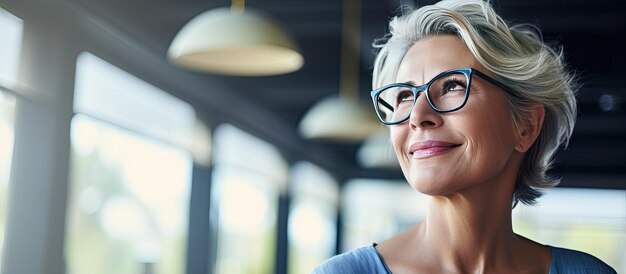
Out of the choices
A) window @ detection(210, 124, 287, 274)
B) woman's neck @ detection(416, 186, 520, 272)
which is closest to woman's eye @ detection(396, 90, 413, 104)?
woman's neck @ detection(416, 186, 520, 272)

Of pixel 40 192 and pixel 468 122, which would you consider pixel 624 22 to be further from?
pixel 468 122

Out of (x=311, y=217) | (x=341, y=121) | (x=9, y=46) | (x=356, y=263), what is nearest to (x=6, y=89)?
(x=9, y=46)

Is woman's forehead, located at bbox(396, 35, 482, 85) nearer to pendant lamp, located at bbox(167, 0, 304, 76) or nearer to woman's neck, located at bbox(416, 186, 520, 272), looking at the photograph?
woman's neck, located at bbox(416, 186, 520, 272)

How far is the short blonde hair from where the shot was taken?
1.30m

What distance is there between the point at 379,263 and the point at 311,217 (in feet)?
37.3

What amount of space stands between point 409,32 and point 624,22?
6.50 metres

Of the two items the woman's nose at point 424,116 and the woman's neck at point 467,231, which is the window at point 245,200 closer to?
the woman's neck at point 467,231

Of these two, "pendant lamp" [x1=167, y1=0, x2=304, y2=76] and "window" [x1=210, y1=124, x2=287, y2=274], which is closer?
"pendant lamp" [x1=167, y1=0, x2=304, y2=76]

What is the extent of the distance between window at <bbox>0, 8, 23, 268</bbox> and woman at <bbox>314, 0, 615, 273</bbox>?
3741mm

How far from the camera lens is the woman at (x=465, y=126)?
1.25 m

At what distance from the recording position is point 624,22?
729cm

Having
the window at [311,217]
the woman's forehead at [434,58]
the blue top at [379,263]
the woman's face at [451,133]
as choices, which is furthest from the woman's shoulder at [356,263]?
the window at [311,217]

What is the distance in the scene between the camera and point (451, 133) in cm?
124

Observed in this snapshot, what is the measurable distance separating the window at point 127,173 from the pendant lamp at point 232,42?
98.0 inches
